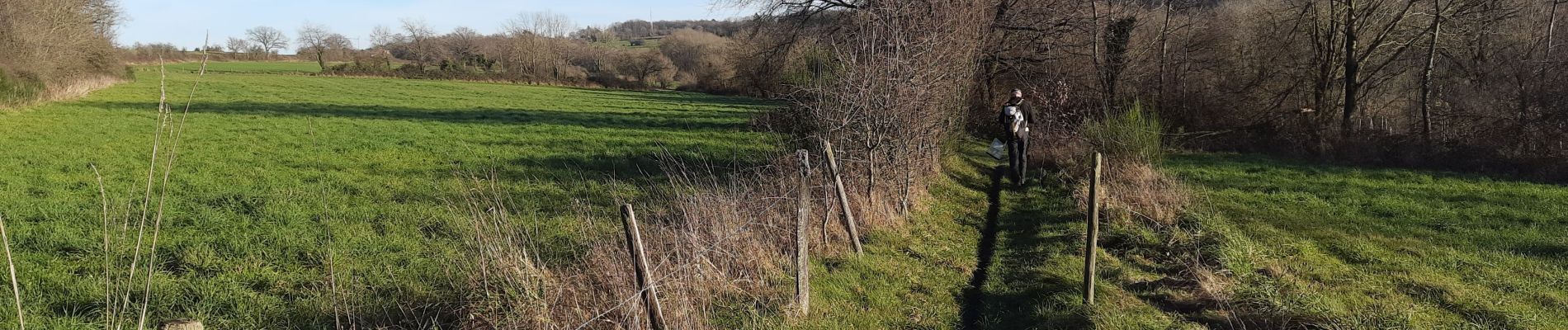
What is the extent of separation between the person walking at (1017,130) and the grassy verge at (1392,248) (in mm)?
2253

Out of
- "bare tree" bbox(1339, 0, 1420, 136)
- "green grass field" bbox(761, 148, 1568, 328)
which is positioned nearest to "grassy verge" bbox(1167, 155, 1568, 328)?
"green grass field" bbox(761, 148, 1568, 328)

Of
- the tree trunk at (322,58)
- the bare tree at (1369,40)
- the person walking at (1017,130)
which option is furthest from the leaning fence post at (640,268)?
the tree trunk at (322,58)

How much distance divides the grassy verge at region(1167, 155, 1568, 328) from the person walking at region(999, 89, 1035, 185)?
7.39ft

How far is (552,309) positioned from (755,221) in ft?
6.88

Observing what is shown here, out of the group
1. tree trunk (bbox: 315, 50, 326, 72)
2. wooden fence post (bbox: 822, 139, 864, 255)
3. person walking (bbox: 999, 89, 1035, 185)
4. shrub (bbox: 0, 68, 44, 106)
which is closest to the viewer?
wooden fence post (bbox: 822, 139, 864, 255)

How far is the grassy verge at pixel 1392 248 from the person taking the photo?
15.7 feet

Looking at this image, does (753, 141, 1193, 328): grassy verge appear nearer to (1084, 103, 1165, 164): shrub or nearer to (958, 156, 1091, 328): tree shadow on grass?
(958, 156, 1091, 328): tree shadow on grass

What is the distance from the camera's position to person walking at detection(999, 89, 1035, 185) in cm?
1002

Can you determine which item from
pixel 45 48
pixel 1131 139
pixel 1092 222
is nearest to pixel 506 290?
pixel 1092 222

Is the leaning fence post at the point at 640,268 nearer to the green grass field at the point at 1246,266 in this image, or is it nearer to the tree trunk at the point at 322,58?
the green grass field at the point at 1246,266

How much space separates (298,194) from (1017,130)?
890 centimetres

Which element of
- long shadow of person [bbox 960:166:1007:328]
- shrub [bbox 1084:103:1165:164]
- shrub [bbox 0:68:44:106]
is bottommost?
long shadow of person [bbox 960:166:1007:328]

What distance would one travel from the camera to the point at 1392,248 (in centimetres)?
666

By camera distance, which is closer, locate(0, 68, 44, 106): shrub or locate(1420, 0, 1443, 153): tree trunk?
locate(1420, 0, 1443, 153): tree trunk
